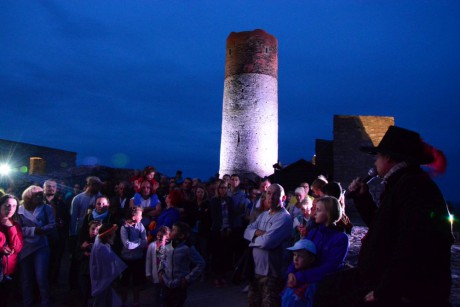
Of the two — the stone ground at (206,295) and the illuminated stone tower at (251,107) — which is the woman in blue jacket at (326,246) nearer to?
the stone ground at (206,295)

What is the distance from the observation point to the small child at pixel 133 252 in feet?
17.3

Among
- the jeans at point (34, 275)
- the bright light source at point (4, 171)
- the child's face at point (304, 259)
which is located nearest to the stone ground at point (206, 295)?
the jeans at point (34, 275)

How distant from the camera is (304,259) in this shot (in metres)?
3.37

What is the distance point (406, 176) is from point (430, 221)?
315 mm

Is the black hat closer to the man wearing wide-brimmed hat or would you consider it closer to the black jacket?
the man wearing wide-brimmed hat

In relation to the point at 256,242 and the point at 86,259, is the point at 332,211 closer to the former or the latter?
the point at 256,242

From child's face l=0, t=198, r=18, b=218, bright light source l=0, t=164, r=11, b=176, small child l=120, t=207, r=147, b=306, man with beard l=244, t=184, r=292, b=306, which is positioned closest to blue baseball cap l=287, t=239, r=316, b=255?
man with beard l=244, t=184, r=292, b=306

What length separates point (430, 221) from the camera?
2.06 metres

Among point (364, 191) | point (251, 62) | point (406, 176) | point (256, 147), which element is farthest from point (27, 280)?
point (251, 62)

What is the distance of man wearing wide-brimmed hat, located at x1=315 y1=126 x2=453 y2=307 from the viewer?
2.05 metres

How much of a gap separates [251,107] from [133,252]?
15.9 m

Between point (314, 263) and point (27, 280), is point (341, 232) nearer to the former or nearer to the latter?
point (314, 263)

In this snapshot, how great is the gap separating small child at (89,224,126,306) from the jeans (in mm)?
732

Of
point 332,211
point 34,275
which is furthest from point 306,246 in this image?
point 34,275
